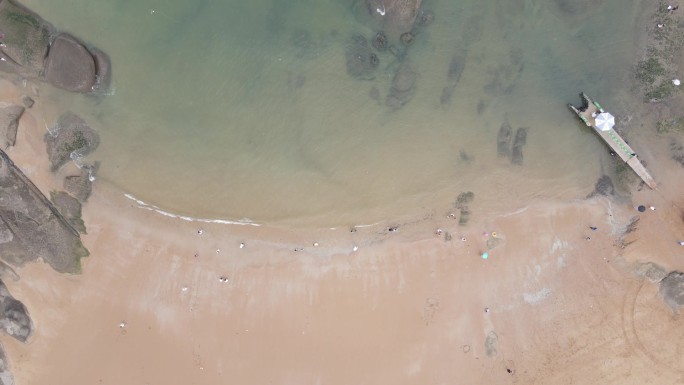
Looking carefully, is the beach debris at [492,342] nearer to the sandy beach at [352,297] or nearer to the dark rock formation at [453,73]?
the sandy beach at [352,297]

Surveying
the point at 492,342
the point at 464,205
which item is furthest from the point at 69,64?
the point at 492,342

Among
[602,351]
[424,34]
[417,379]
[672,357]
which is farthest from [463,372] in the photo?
[424,34]

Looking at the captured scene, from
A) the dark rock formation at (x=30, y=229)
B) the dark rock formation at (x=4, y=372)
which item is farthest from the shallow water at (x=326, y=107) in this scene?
the dark rock formation at (x=4, y=372)

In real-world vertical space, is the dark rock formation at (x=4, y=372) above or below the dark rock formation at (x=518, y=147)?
below

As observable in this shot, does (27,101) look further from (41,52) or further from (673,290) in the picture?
(673,290)

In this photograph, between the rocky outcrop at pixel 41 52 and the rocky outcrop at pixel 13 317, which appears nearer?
the rocky outcrop at pixel 41 52

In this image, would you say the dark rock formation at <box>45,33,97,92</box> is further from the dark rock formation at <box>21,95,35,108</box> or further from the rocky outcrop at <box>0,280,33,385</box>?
the rocky outcrop at <box>0,280,33,385</box>

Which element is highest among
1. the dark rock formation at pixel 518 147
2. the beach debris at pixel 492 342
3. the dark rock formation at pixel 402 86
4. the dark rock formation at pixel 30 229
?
the dark rock formation at pixel 402 86
